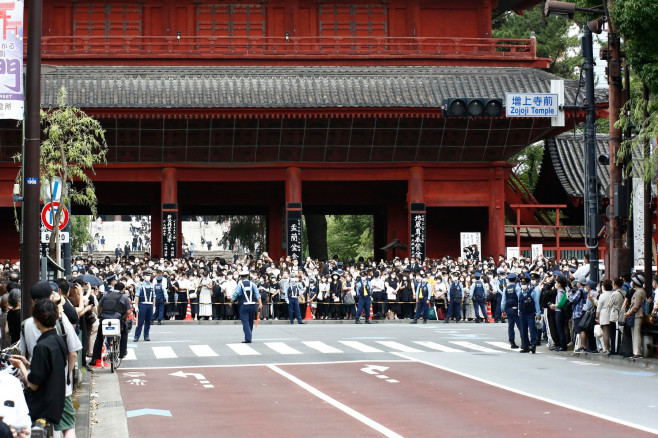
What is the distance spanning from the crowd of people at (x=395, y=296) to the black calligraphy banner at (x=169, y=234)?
2.82ft

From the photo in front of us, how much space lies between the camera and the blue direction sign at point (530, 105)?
25.0 meters

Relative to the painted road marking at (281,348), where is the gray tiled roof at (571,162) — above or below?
above

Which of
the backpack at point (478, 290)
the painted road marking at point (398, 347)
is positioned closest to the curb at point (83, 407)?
the painted road marking at point (398, 347)

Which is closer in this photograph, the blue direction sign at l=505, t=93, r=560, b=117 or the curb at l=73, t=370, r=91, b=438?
the curb at l=73, t=370, r=91, b=438

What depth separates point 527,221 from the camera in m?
50.2

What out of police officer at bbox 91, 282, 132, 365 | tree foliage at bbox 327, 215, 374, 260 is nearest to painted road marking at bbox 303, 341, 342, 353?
police officer at bbox 91, 282, 132, 365

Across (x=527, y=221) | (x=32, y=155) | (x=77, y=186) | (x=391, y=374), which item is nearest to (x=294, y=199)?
(x=77, y=186)

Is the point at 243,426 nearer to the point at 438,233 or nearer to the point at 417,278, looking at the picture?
the point at 417,278

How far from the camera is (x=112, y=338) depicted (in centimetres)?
2006

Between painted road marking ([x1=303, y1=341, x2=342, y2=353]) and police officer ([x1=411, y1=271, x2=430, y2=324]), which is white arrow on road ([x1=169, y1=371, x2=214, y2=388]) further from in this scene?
police officer ([x1=411, y1=271, x2=430, y2=324])

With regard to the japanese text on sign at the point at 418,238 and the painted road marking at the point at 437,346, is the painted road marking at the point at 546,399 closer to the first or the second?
the painted road marking at the point at 437,346

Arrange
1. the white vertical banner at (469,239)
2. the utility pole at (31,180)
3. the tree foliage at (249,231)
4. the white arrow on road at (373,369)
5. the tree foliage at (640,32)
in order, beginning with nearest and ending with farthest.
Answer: the utility pole at (31,180) → the white arrow on road at (373,369) → the tree foliage at (640,32) → the white vertical banner at (469,239) → the tree foliage at (249,231)

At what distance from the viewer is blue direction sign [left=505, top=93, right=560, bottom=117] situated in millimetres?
24984

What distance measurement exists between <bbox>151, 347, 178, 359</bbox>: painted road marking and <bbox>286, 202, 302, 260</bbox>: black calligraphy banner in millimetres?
18270
